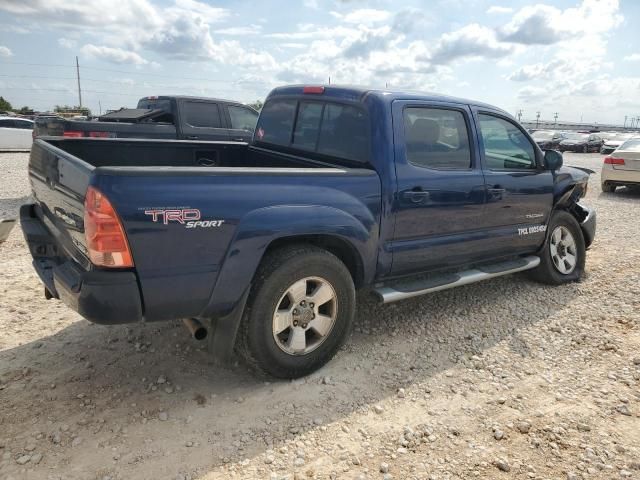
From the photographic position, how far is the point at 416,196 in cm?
382

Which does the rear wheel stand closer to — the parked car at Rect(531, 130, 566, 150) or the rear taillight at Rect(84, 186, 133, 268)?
the rear taillight at Rect(84, 186, 133, 268)

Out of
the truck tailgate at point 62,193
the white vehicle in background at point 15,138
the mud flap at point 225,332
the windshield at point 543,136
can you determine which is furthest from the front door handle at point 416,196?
the windshield at point 543,136

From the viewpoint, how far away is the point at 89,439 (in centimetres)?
281

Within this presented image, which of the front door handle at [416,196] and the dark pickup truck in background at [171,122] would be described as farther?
the dark pickup truck in background at [171,122]

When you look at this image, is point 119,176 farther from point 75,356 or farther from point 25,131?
point 25,131

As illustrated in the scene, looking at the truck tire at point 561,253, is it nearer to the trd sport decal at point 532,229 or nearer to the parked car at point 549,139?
the trd sport decal at point 532,229

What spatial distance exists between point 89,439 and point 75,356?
1.01m

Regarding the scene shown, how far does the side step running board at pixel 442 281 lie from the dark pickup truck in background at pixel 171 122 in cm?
516

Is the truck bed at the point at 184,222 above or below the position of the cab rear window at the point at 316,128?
below

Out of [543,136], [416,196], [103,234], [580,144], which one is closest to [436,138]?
[416,196]

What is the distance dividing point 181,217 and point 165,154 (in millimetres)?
2038

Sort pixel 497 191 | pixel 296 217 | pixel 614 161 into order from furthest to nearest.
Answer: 1. pixel 614 161
2. pixel 497 191
3. pixel 296 217

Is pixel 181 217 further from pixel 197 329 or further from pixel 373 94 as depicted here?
pixel 373 94

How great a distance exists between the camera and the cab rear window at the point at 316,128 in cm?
383
